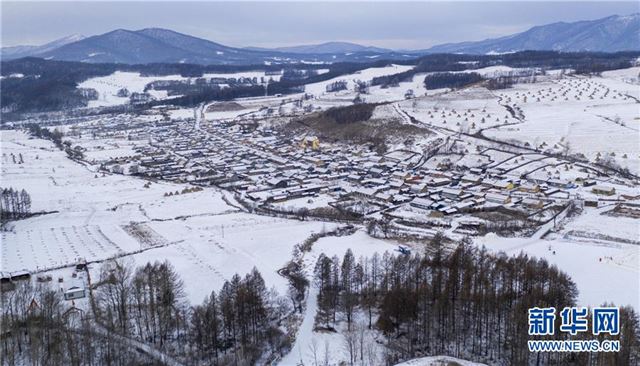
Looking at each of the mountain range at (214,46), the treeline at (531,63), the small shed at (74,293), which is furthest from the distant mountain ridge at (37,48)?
the small shed at (74,293)

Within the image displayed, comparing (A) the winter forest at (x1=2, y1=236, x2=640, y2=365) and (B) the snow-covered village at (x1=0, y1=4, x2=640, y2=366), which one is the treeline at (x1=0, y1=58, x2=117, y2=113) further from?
(A) the winter forest at (x1=2, y1=236, x2=640, y2=365)

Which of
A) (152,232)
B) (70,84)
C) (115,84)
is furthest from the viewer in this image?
(115,84)

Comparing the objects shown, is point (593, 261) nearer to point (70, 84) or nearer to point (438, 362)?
point (438, 362)

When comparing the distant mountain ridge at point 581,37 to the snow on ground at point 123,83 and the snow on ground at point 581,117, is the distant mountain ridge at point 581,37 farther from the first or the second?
the snow on ground at point 581,117

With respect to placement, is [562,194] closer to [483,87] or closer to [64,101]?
[483,87]

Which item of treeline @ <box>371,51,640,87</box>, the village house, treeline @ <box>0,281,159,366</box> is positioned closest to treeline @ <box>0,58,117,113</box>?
treeline @ <box>371,51,640,87</box>

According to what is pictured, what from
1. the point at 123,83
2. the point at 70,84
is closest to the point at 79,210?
the point at 70,84
